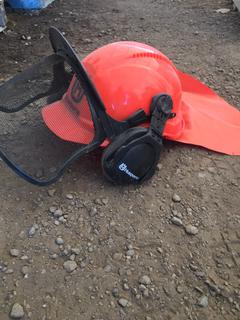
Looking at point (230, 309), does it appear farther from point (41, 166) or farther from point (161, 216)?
point (41, 166)

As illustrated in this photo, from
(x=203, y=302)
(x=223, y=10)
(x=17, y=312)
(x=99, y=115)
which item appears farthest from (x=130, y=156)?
(x=223, y=10)

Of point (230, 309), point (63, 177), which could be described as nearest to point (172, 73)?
point (63, 177)

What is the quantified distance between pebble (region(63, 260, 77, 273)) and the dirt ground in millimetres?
14

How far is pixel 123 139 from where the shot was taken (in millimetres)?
1820

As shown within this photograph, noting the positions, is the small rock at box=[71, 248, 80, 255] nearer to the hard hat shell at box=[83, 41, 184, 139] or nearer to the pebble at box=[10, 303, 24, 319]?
the pebble at box=[10, 303, 24, 319]

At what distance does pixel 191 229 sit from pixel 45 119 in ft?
2.81

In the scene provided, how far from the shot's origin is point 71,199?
1.95 meters

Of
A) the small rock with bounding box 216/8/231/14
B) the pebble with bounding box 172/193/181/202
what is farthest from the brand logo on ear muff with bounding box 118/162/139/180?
the small rock with bounding box 216/8/231/14

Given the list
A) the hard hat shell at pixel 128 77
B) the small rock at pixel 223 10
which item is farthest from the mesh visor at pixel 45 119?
the small rock at pixel 223 10

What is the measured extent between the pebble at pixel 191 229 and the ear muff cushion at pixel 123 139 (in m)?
0.44

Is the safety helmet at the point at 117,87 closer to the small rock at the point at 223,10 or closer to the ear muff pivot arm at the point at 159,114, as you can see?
the ear muff pivot arm at the point at 159,114

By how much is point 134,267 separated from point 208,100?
1275mm

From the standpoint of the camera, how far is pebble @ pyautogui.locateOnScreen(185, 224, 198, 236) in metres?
1.83

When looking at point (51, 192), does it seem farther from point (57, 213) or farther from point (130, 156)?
point (130, 156)
